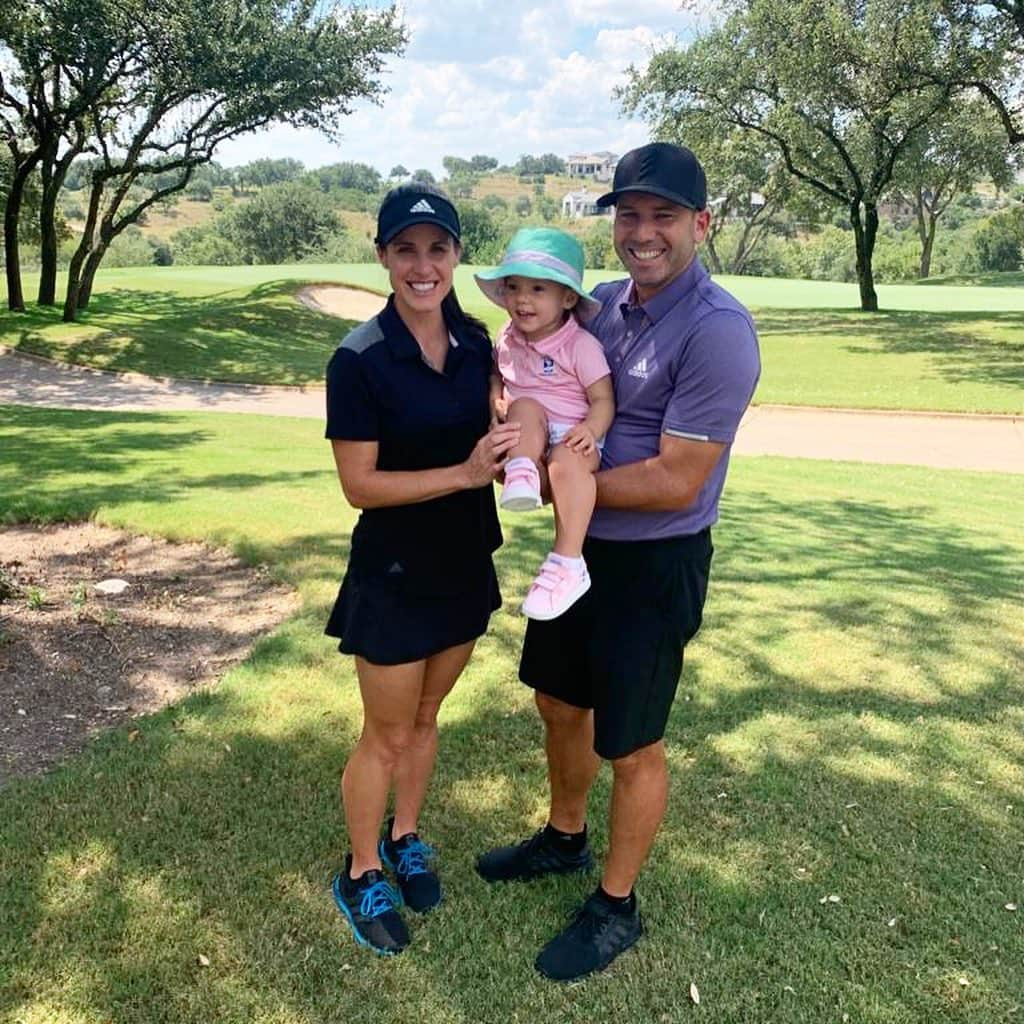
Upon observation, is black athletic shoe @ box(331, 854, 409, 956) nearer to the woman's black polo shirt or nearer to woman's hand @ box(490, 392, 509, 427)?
the woman's black polo shirt

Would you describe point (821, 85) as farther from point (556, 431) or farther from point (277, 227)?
point (277, 227)

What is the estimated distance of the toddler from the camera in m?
2.23

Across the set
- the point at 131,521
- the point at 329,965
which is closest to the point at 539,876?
the point at 329,965

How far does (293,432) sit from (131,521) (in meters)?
5.43

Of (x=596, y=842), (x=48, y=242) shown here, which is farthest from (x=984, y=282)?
(x=596, y=842)

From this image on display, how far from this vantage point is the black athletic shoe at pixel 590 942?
97.1 inches

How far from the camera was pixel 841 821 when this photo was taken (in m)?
3.13

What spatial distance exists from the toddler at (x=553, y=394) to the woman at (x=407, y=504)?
8 centimetres

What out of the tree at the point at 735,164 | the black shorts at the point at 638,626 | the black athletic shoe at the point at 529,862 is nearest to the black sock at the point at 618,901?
the black athletic shoe at the point at 529,862

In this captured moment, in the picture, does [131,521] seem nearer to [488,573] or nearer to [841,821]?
[488,573]

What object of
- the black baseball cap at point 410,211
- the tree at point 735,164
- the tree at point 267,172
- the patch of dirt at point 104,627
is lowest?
the patch of dirt at point 104,627

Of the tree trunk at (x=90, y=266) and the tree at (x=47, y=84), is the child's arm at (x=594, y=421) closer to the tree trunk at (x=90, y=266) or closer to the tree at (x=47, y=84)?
the tree at (x=47, y=84)

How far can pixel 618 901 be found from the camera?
259 cm

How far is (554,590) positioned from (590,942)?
3.45 ft
